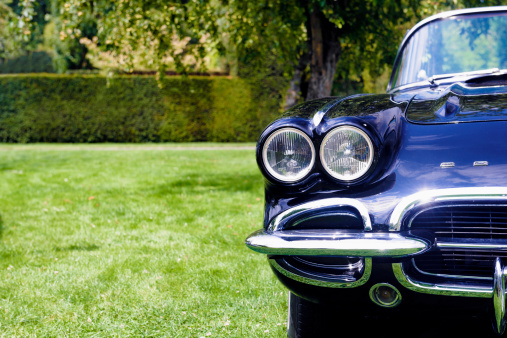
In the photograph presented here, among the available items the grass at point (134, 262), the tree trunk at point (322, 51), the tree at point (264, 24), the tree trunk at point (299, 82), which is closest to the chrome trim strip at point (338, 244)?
the grass at point (134, 262)

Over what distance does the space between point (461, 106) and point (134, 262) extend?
8.34 feet

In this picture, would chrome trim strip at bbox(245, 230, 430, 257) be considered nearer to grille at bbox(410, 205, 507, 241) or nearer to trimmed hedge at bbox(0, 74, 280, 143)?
grille at bbox(410, 205, 507, 241)

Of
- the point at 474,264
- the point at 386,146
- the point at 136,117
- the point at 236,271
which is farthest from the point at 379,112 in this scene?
the point at 136,117

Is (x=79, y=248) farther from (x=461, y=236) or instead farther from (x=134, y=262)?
(x=461, y=236)

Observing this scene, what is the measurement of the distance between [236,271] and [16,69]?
24.7 metres

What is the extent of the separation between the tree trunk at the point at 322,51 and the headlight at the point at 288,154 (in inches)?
198

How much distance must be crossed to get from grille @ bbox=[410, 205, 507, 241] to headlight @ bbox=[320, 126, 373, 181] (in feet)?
0.93

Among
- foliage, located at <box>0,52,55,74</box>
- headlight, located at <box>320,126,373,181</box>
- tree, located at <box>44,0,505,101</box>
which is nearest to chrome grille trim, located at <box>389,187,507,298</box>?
headlight, located at <box>320,126,373,181</box>

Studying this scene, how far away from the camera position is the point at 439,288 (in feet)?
5.49

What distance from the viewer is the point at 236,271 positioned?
3.40 m

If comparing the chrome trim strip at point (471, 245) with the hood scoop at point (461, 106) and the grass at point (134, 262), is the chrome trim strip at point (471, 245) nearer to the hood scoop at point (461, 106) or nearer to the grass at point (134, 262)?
the hood scoop at point (461, 106)

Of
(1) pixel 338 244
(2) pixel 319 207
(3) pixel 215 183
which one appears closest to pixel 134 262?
(2) pixel 319 207

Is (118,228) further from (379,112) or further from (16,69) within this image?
(16,69)

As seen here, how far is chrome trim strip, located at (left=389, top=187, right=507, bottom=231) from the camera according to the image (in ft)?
5.34
